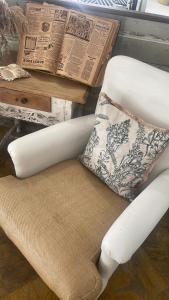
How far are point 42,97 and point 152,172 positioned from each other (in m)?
0.60

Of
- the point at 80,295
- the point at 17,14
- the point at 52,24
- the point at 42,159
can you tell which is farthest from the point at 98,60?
the point at 80,295

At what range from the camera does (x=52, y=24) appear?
1.35m

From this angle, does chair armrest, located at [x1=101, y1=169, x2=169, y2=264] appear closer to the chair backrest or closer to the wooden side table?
the chair backrest

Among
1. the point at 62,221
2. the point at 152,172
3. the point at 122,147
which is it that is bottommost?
the point at 62,221

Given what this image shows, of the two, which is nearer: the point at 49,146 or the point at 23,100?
the point at 49,146

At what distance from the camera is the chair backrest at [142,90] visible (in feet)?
3.59

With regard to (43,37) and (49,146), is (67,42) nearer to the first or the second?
(43,37)

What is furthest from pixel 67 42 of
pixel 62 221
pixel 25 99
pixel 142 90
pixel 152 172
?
pixel 62 221

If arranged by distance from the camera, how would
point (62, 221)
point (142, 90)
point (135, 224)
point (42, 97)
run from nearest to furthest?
point (135, 224) → point (62, 221) → point (142, 90) → point (42, 97)

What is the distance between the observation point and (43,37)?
4.47 ft

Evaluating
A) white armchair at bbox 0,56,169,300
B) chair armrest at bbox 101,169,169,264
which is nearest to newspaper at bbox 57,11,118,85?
white armchair at bbox 0,56,169,300

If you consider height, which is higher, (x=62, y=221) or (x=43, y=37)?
(x=43, y=37)

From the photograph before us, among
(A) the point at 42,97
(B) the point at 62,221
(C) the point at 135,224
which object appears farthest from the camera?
(A) the point at 42,97

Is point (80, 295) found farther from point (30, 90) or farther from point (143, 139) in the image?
point (30, 90)
